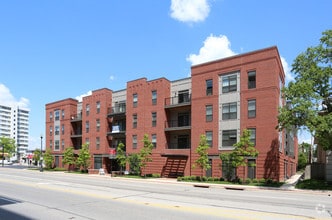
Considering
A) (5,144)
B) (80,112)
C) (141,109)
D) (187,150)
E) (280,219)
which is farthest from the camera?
(5,144)

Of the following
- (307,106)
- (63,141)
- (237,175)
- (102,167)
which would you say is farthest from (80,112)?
(307,106)

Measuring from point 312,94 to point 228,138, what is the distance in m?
10.6

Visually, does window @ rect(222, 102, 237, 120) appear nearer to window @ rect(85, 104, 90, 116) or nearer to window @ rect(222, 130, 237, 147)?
window @ rect(222, 130, 237, 147)

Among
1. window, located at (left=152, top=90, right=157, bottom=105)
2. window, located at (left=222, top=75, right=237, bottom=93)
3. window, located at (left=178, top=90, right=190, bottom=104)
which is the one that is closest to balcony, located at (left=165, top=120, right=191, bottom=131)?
window, located at (left=178, top=90, right=190, bottom=104)

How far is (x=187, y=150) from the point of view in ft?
117

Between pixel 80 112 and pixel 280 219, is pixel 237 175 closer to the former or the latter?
pixel 280 219

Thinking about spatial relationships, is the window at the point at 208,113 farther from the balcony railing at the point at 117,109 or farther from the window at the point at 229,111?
the balcony railing at the point at 117,109

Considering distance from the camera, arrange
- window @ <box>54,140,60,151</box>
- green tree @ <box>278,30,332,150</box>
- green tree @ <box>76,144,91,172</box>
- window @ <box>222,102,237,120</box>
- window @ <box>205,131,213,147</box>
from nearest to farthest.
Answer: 1. green tree @ <box>278,30,332,150</box>
2. window @ <box>222,102,237,120</box>
3. window @ <box>205,131,213,147</box>
4. green tree @ <box>76,144,91,172</box>
5. window @ <box>54,140,60,151</box>

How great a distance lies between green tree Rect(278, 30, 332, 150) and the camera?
77.6 feet

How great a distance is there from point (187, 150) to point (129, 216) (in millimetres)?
25406

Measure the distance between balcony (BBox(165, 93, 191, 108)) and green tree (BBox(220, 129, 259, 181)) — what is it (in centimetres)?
1042

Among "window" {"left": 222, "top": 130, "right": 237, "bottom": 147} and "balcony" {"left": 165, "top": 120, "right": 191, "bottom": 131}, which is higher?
"balcony" {"left": 165, "top": 120, "right": 191, "bottom": 131}

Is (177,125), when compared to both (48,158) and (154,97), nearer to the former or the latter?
(154,97)

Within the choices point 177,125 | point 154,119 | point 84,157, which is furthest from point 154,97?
point 84,157
